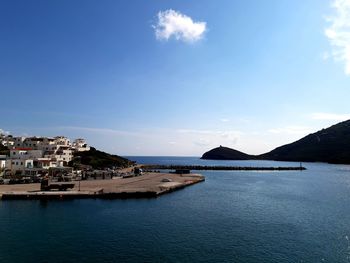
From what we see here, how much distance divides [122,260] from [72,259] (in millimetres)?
5139

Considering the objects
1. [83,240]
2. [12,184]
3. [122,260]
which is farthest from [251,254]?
[12,184]

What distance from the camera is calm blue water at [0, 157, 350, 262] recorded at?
33094mm

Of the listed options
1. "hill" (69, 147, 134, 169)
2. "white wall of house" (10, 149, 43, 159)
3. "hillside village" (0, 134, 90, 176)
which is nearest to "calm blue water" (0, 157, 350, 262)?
"hillside village" (0, 134, 90, 176)

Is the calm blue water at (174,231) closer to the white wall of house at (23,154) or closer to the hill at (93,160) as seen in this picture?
the white wall of house at (23,154)

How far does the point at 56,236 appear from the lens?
39.5 m

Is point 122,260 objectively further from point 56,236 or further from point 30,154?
point 30,154

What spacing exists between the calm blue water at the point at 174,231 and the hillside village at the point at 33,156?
42559mm

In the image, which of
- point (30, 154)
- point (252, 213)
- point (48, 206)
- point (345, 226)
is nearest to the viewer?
point (345, 226)

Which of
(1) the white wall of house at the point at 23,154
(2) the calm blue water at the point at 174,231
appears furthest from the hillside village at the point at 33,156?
(2) the calm blue water at the point at 174,231

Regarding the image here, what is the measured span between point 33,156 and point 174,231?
9741 centimetres

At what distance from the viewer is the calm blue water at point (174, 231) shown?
33094 mm

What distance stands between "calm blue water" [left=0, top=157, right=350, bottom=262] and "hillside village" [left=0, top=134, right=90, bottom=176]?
140 ft

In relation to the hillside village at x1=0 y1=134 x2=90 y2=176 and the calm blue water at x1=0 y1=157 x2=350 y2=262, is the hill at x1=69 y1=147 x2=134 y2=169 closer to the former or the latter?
the hillside village at x1=0 y1=134 x2=90 y2=176

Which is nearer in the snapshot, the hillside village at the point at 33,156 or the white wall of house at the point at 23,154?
the hillside village at the point at 33,156
